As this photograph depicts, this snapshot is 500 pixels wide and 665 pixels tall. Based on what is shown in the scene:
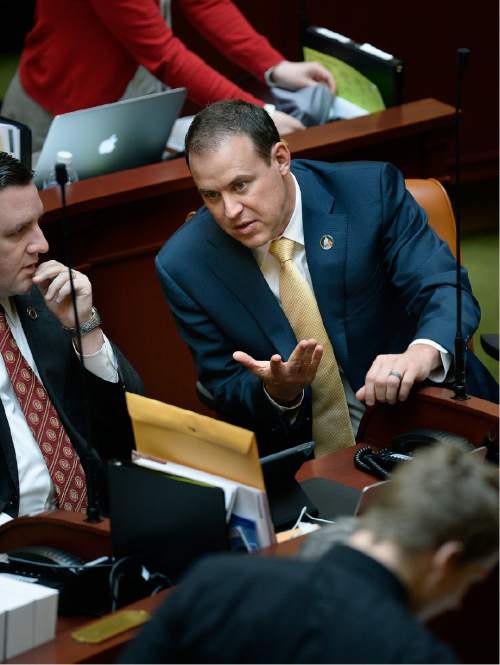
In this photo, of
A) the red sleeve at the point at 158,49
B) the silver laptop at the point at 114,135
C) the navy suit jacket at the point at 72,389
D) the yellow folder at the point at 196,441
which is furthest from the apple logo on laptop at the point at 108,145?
the yellow folder at the point at 196,441

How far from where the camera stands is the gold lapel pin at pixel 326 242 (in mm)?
2809

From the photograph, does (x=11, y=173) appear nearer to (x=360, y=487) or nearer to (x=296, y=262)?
(x=296, y=262)

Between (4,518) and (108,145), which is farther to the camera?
(108,145)

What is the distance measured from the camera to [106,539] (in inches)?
75.3

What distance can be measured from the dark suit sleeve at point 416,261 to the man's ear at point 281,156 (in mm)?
261

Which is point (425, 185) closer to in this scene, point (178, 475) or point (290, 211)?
point (290, 211)

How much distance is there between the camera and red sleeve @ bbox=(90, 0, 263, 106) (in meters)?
3.89

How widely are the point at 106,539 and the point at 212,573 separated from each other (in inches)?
25.6

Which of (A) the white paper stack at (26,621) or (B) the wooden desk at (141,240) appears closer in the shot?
(A) the white paper stack at (26,621)

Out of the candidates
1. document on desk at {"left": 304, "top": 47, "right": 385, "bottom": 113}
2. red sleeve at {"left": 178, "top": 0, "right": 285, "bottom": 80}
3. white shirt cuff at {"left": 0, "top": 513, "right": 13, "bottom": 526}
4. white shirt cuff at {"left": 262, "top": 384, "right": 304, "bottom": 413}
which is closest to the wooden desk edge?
document on desk at {"left": 304, "top": 47, "right": 385, "bottom": 113}

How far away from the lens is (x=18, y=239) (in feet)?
8.19

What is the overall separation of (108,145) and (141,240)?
331 mm

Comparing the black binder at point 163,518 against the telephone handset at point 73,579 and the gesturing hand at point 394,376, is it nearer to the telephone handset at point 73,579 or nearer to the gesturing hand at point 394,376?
the telephone handset at point 73,579

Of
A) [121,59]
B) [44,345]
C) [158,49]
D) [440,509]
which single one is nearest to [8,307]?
[44,345]
